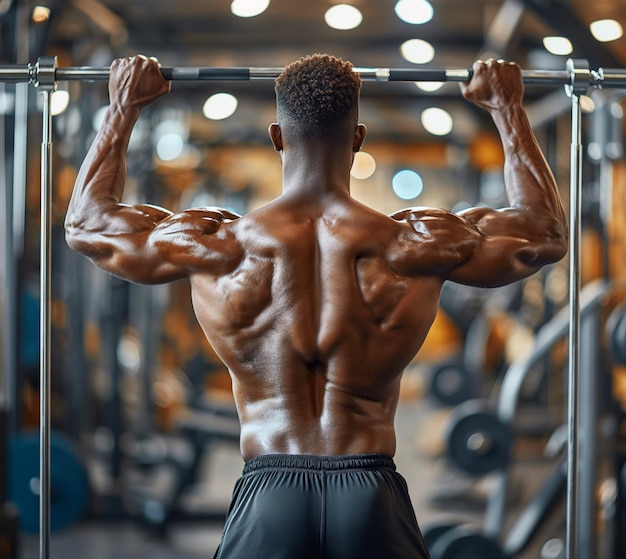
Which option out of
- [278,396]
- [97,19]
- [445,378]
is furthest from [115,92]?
[445,378]

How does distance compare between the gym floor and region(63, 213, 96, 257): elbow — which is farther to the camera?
the gym floor

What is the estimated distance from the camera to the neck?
72.6 inches

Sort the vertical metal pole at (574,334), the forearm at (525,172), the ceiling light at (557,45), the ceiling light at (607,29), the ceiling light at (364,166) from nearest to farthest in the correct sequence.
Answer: the forearm at (525,172)
the vertical metal pole at (574,334)
the ceiling light at (557,45)
the ceiling light at (607,29)
the ceiling light at (364,166)

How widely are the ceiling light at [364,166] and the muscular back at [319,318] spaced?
40.8 ft

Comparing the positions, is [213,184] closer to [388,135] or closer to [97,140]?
[388,135]

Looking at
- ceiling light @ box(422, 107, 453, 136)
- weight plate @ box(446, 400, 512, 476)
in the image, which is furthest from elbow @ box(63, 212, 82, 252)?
ceiling light @ box(422, 107, 453, 136)

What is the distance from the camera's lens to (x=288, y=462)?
1.79m

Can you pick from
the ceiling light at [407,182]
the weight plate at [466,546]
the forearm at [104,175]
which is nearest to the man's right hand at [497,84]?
the forearm at [104,175]

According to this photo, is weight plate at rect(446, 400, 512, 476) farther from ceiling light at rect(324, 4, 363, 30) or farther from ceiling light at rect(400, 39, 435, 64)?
ceiling light at rect(400, 39, 435, 64)

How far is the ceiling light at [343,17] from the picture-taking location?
6449 mm

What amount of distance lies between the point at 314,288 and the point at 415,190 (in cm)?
1485

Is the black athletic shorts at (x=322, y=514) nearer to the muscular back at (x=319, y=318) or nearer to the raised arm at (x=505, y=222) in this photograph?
the muscular back at (x=319, y=318)

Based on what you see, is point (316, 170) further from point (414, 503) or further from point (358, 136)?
point (414, 503)

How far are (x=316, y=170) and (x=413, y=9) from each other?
4361mm
